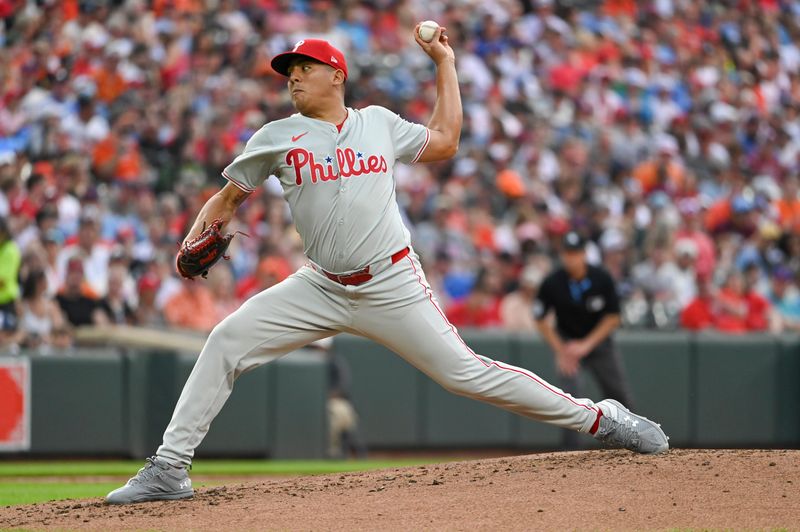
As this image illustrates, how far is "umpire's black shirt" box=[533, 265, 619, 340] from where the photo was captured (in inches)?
373

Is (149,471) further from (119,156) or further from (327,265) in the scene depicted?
(119,156)

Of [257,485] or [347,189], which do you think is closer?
[347,189]

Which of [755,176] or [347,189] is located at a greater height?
[755,176]

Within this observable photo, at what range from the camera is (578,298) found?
9508 mm

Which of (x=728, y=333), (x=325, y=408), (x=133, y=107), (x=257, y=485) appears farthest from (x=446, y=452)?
(x=257, y=485)

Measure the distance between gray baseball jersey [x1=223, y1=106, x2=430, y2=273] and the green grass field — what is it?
9.10 feet

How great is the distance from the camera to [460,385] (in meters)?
5.62

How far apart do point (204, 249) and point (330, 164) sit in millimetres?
673

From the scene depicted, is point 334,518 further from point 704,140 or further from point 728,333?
point 704,140

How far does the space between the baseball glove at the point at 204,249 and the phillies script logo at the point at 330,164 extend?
0.43 meters

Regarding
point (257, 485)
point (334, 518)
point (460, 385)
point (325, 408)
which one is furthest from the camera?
point (325, 408)

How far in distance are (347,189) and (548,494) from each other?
160 cm

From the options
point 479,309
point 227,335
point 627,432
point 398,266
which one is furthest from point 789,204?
point 227,335

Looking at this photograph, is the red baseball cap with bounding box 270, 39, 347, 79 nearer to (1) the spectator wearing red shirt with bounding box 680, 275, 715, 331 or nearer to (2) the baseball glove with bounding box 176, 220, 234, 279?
(2) the baseball glove with bounding box 176, 220, 234, 279
